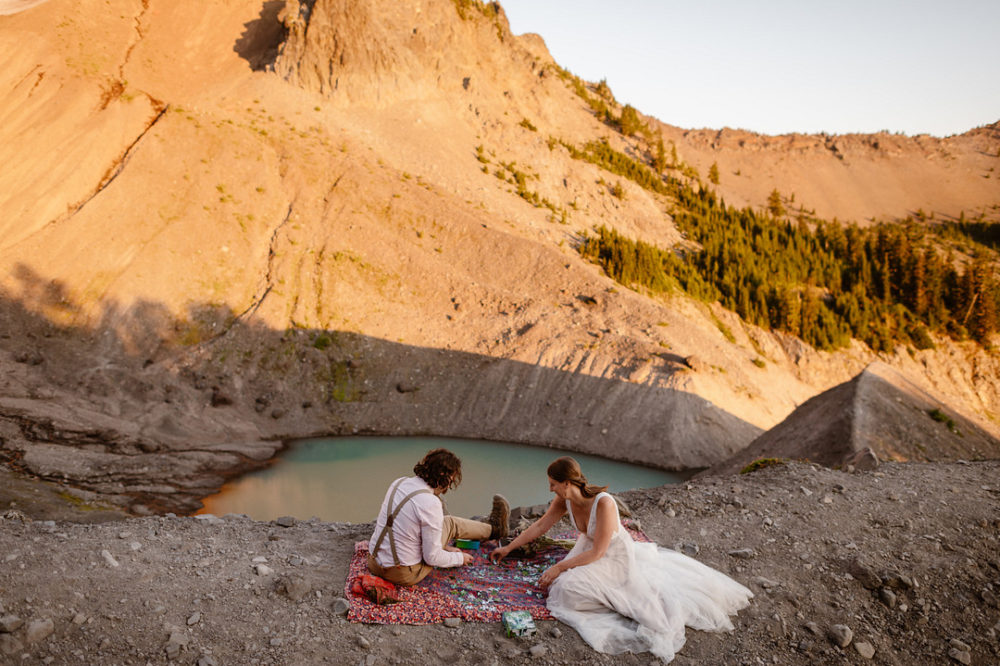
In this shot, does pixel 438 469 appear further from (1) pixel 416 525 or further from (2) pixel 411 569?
(2) pixel 411 569

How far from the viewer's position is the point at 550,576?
542 cm

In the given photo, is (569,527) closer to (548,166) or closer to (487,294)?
(487,294)

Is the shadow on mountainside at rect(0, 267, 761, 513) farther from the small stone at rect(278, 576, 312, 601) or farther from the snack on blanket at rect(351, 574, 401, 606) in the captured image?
the snack on blanket at rect(351, 574, 401, 606)

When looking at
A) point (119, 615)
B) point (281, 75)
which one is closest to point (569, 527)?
point (119, 615)

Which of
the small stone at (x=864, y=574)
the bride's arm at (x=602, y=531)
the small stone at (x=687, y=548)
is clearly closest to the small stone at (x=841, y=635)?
the small stone at (x=864, y=574)

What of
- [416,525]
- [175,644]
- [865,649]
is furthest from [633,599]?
[175,644]

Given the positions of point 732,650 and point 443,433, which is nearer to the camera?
point 732,650

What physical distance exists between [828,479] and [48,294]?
24.1 m

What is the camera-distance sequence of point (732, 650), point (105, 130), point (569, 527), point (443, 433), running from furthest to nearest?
point (105, 130)
point (443, 433)
point (569, 527)
point (732, 650)

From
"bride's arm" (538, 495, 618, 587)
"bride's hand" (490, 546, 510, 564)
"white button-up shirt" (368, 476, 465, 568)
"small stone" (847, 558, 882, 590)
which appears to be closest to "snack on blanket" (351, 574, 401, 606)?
"white button-up shirt" (368, 476, 465, 568)

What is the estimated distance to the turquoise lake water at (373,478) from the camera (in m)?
13.3

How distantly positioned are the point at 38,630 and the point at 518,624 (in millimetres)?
3661

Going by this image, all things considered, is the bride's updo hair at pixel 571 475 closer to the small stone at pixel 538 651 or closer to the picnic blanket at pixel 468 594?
the picnic blanket at pixel 468 594

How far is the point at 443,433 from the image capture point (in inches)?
776
